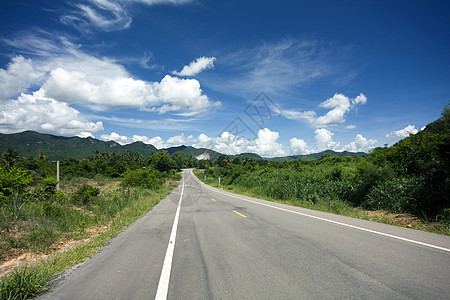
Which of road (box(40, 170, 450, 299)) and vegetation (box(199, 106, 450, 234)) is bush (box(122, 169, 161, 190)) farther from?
road (box(40, 170, 450, 299))

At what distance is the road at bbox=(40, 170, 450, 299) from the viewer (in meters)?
3.13

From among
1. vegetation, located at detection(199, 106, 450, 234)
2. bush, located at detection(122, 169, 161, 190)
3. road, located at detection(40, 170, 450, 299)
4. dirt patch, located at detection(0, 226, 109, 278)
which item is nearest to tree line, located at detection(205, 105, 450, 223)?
vegetation, located at detection(199, 106, 450, 234)

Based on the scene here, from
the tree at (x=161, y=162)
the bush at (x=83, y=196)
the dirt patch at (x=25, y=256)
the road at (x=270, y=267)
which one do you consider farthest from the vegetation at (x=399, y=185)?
the tree at (x=161, y=162)

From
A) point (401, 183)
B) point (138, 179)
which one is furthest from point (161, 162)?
point (401, 183)

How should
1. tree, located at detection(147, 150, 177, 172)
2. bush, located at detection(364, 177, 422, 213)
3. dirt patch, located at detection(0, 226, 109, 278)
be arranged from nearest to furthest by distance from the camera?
dirt patch, located at detection(0, 226, 109, 278), bush, located at detection(364, 177, 422, 213), tree, located at detection(147, 150, 177, 172)

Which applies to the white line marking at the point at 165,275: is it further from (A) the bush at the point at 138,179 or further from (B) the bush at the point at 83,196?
(A) the bush at the point at 138,179

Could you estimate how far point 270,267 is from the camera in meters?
3.94

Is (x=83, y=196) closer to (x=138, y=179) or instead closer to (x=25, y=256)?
(x=25, y=256)

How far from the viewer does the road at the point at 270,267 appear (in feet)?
10.3

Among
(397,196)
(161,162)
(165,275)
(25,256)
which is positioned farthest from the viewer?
(161,162)

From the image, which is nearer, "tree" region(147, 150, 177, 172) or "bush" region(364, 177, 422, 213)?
"bush" region(364, 177, 422, 213)

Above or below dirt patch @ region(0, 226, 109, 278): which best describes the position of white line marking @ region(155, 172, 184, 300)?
above

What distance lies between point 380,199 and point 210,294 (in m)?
11.6

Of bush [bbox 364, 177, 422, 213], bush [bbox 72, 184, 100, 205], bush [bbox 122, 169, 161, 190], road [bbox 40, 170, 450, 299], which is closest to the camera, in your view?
road [bbox 40, 170, 450, 299]
